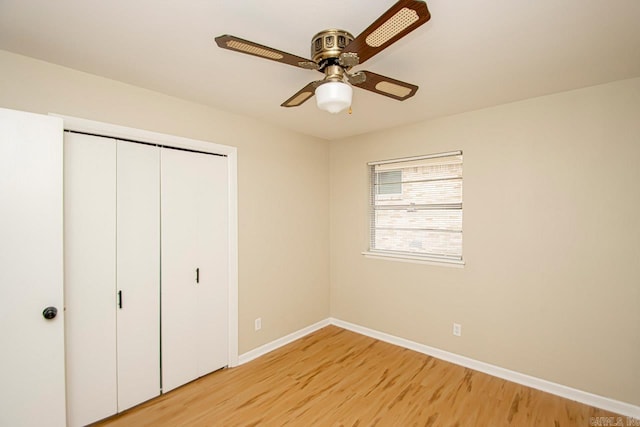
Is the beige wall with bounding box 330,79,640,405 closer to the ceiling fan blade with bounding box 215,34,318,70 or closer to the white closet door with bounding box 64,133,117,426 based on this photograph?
the ceiling fan blade with bounding box 215,34,318,70

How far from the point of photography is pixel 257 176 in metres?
3.16

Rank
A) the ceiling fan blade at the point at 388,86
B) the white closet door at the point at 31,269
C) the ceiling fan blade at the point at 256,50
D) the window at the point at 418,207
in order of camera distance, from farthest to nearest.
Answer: the window at the point at 418,207
the white closet door at the point at 31,269
the ceiling fan blade at the point at 388,86
the ceiling fan blade at the point at 256,50

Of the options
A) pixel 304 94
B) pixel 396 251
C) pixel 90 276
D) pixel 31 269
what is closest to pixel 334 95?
pixel 304 94

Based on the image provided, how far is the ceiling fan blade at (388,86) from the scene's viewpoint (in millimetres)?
1509

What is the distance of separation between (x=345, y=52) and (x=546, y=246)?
2438 mm

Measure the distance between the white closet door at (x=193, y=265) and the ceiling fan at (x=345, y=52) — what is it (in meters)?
1.44

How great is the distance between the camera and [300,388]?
8.43 ft

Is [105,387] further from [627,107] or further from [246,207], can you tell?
[627,107]

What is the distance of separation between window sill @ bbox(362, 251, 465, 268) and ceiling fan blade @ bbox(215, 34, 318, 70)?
7.98 ft

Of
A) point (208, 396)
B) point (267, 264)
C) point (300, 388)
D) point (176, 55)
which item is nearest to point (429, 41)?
point (176, 55)

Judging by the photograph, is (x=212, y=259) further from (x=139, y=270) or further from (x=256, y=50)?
(x=256, y=50)

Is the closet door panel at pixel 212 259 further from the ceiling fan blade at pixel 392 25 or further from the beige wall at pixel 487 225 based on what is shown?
the ceiling fan blade at pixel 392 25

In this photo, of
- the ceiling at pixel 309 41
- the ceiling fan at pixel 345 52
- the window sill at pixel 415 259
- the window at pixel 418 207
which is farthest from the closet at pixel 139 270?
the window at pixel 418 207

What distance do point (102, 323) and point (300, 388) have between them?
1675 mm
